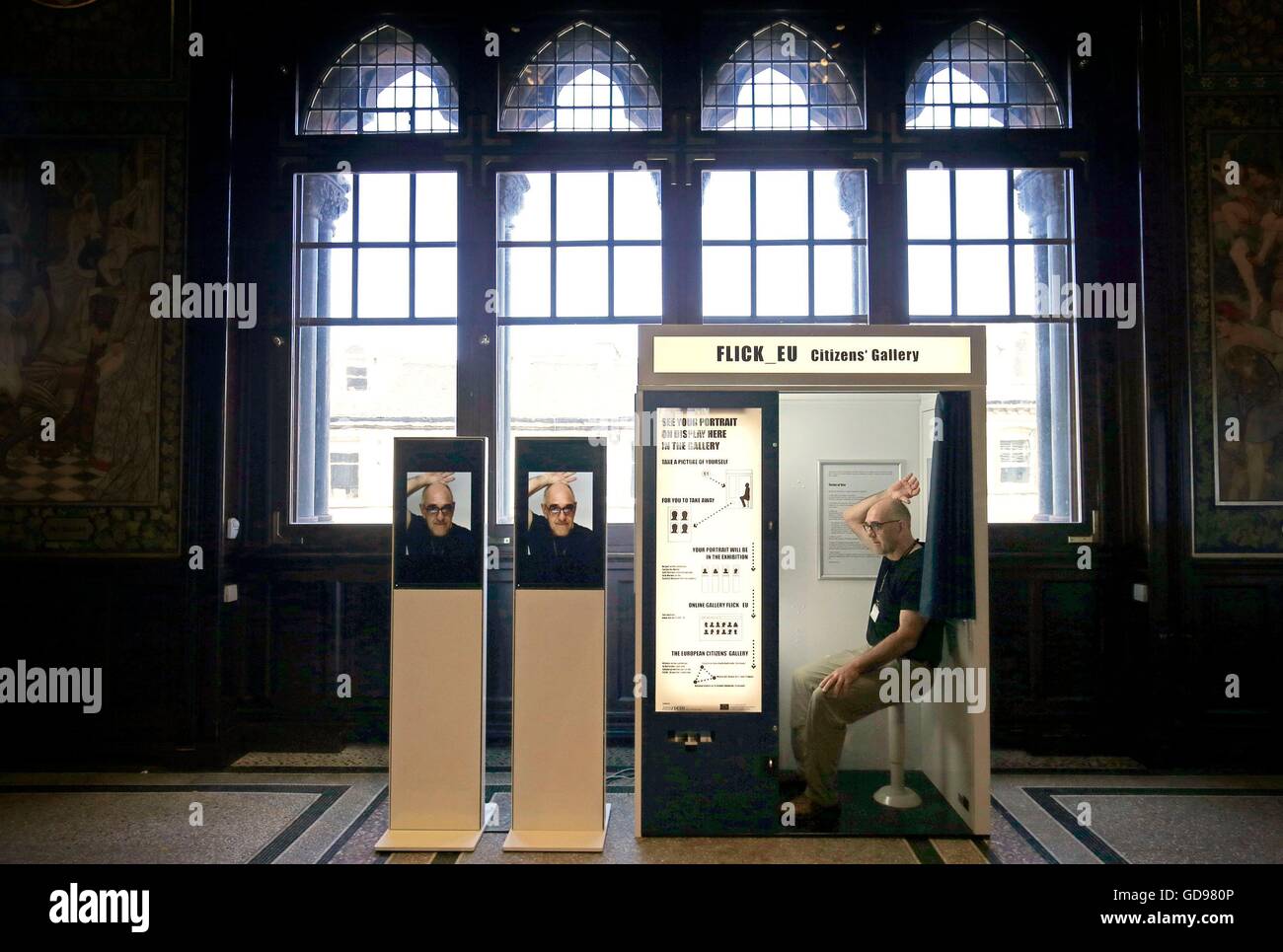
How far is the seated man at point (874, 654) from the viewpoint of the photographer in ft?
12.5

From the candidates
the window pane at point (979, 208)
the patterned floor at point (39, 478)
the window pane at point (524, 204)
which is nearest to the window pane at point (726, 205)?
the window pane at point (524, 204)

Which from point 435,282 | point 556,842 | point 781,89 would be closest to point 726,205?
point 781,89

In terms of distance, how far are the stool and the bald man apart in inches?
64.5

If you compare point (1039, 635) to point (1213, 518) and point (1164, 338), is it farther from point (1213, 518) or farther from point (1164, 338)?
point (1164, 338)

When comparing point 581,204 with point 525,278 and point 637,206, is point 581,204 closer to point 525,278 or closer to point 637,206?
point 637,206

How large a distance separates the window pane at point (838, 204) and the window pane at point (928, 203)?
34 cm

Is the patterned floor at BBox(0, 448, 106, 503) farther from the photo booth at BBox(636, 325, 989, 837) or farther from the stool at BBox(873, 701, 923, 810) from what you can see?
the stool at BBox(873, 701, 923, 810)

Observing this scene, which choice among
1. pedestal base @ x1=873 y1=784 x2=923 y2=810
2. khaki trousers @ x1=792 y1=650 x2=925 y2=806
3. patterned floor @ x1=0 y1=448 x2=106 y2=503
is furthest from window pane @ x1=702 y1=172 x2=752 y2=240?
patterned floor @ x1=0 y1=448 x2=106 y2=503

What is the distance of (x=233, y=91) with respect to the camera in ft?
16.6

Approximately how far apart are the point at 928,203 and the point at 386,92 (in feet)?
11.9

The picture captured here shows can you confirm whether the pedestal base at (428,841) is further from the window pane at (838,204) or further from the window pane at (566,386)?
the window pane at (838,204)

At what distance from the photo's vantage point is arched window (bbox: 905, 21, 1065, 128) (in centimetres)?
526

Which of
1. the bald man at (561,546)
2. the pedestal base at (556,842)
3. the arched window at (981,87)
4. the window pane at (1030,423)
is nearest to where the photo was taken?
the pedestal base at (556,842)

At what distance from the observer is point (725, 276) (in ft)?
17.2
